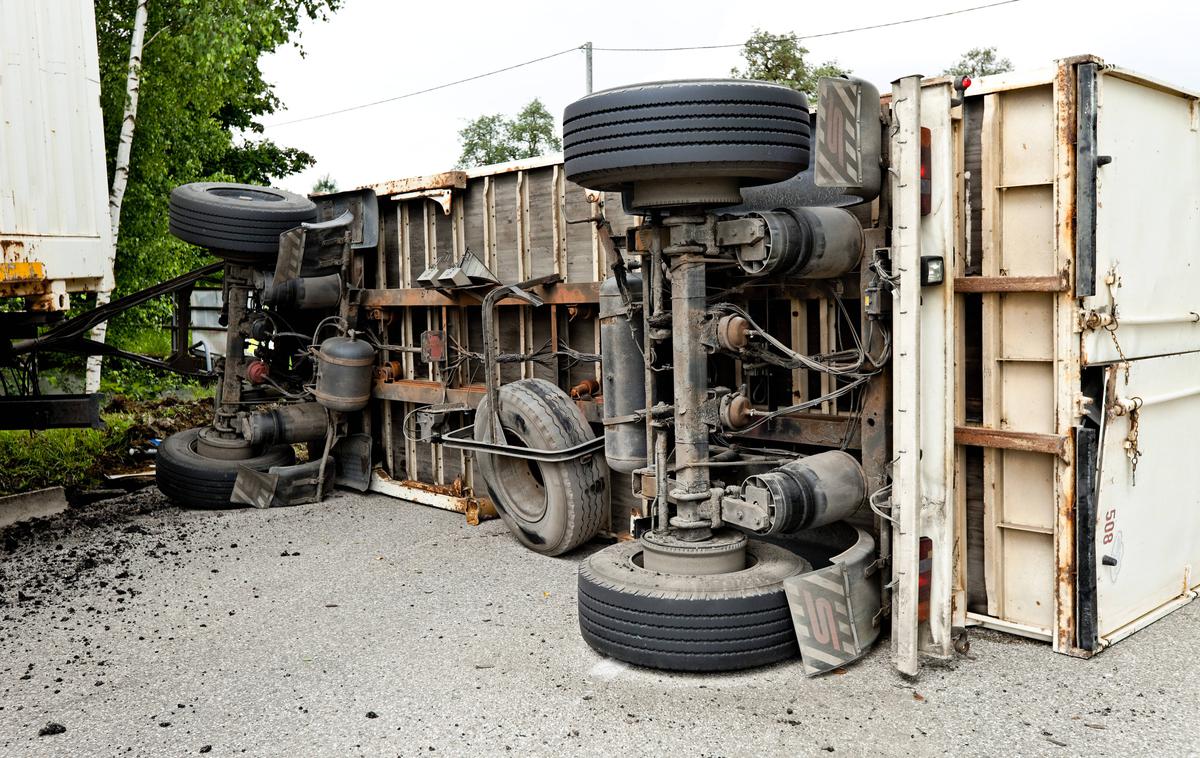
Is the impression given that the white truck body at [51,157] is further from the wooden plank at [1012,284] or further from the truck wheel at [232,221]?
the wooden plank at [1012,284]

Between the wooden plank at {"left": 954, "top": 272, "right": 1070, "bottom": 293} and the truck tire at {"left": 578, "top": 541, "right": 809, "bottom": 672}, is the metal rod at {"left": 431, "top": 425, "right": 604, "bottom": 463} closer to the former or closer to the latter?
the truck tire at {"left": 578, "top": 541, "right": 809, "bottom": 672}

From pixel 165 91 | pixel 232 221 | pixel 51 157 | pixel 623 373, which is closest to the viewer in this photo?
pixel 623 373

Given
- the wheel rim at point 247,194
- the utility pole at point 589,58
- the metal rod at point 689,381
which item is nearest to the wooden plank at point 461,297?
the wheel rim at point 247,194

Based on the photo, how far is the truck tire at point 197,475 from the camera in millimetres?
7906

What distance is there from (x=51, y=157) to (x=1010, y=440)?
600cm

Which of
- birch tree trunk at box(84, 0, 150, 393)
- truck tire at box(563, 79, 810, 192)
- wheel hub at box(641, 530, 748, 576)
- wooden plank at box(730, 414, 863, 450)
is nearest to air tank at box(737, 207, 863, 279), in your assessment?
truck tire at box(563, 79, 810, 192)

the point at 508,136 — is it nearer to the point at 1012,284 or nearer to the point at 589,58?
the point at 589,58

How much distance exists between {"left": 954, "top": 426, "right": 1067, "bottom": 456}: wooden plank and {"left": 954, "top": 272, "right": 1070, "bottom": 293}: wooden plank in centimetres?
63

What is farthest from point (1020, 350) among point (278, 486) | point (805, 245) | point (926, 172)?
point (278, 486)

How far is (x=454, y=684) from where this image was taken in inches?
171

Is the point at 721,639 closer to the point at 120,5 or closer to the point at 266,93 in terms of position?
the point at 120,5

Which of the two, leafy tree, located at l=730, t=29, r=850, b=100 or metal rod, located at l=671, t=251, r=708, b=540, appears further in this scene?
leafy tree, located at l=730, t=29, r=850, b=100

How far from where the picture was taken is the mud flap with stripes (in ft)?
14.2

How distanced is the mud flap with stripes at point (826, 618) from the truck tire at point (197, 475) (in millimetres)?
5127
